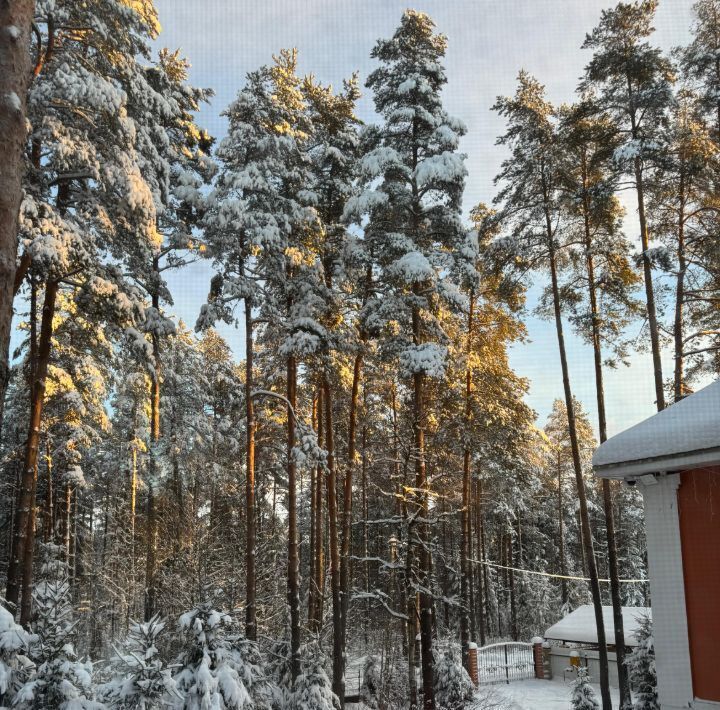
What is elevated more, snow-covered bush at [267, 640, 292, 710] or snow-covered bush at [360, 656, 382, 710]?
snow-covered bush at [267, 640, 292, 710]

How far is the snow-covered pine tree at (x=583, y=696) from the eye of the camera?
14684mm

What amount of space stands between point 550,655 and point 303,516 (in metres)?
16.1

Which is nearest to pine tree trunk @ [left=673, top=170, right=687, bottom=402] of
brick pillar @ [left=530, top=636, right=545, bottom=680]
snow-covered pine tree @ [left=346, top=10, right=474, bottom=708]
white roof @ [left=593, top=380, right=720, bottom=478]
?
snow-covered pine tree @ [left=346, top=10, right=474, bottom=708]

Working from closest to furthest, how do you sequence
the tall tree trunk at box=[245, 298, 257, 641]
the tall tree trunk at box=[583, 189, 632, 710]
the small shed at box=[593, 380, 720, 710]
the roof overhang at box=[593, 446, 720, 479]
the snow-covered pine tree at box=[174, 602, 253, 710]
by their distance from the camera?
the roof overhang at box=[593, 446, 720, 479], the small shed at box=[593, 380, 720, 710], the snow-covered pine tree at box=[174, 602, 253, 710], the tall tree trunk at box=[245, 298, 257, 641], the tall tree trunk at box=[583, 189, 632, 710]

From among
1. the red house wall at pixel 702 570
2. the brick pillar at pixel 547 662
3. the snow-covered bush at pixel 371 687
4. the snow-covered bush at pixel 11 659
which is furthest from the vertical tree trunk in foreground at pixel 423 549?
the brick pillar at pixel 547 662

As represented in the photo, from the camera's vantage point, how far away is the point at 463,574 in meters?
16.8

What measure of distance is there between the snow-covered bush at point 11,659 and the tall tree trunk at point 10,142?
11.8 feet

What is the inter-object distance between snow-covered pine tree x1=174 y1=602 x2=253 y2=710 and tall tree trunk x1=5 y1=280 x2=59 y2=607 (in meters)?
3.09

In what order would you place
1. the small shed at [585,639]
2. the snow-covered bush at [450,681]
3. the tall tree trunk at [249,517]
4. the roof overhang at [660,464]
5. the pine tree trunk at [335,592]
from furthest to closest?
the small shed at [585,639] < the snow-covered bush at [450,681] < the pine tree trunk at [335,592] < the tall tree trunk at [249,517] < the roof overhang at [660,464]

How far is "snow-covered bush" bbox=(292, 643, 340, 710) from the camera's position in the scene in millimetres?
11930

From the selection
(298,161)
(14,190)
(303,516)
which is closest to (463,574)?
(298,161)

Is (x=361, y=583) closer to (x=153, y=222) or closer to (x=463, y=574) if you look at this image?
(x=463, y=574)

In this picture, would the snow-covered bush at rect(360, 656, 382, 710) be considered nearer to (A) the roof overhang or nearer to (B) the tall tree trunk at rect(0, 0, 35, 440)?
(A) the roof overhang

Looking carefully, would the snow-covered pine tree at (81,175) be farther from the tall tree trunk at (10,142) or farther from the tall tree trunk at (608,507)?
the tall tree trunk at (608,507)
